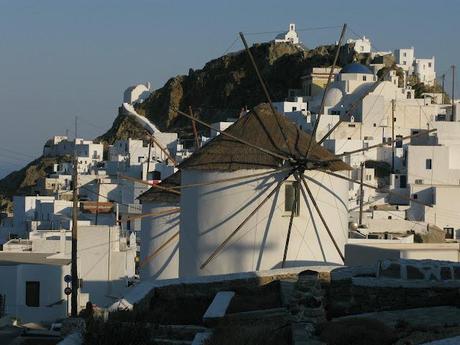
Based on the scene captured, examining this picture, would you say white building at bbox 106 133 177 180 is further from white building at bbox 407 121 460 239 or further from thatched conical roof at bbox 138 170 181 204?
thatched conical roof at bbox 138 170 181 204

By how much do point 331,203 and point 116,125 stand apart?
93.8 m

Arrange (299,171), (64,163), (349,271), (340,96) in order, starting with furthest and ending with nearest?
(64,163) → (340,96) → (299,171) → (349,271)

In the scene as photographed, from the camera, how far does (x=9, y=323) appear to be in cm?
2275

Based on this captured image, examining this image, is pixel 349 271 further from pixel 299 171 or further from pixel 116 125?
pixel 116 125

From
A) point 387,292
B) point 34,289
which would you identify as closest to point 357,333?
point 387,292

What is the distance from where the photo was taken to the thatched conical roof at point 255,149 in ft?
71.7

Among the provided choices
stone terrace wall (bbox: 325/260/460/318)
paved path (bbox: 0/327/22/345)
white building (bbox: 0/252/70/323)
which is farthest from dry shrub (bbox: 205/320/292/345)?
white building (bbox: 0/252/70/323)

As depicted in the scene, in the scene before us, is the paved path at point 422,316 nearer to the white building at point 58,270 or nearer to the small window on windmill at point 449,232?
the white building at point 58,270

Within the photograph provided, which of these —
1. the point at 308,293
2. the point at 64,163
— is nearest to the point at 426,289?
the point at 308,293

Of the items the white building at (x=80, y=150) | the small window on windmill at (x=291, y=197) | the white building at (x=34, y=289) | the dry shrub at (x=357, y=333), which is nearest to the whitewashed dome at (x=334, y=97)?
the white building at (x=80, y=150)

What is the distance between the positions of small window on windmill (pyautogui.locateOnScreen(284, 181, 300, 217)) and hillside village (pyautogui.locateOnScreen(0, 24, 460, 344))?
0.08ft

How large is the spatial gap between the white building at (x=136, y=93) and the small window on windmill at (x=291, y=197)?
330 ft

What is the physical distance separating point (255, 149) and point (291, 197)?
121cm

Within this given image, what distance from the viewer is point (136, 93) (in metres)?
123
